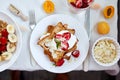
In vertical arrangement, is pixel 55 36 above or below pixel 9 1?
below

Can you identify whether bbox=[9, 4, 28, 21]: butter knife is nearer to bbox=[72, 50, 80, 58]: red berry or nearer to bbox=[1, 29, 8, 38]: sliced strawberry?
bbox=[1, 29, 8, 38]: sliced strawberry

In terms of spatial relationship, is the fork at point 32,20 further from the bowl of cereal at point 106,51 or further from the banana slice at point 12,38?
the bowl of cereal at point 106,51

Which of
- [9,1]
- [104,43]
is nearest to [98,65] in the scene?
[104,43]

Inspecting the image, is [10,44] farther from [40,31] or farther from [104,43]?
[104,43]

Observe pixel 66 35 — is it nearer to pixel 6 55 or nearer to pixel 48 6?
pixel 48 6

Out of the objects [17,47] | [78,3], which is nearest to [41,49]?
[17,47]

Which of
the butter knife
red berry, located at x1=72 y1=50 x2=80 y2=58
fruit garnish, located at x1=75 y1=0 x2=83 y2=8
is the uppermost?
fruit garnish, located at x1=75 y1=0 x2=83 y2=8

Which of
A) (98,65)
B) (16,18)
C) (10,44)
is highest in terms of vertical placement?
(16,18)

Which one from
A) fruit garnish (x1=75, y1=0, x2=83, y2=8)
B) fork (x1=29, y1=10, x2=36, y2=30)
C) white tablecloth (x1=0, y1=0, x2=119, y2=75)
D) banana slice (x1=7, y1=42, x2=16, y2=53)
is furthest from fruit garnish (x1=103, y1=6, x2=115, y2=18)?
banana slice (x1=7, y1=42, x2=16, y2=53)
